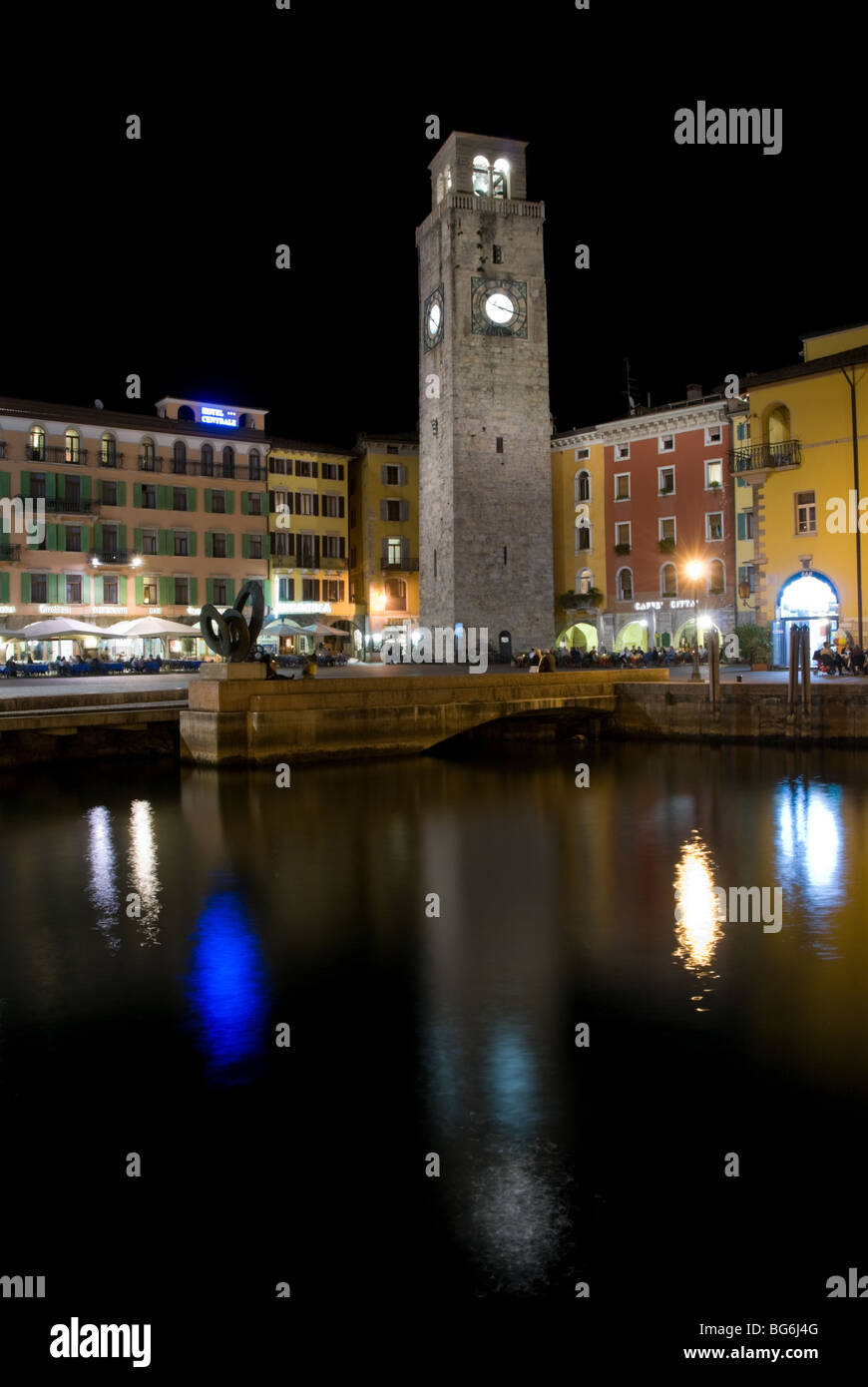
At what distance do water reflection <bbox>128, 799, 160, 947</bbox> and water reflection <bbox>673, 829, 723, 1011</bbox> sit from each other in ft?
15.1

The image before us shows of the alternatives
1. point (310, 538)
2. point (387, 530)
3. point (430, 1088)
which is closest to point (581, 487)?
point (387, 530)

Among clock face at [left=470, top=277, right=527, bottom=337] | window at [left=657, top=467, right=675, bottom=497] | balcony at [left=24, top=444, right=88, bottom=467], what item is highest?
clock face at [left=470, top=277, right=527, bottom=337]

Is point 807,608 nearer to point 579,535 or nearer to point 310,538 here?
point 579,535

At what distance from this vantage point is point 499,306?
42156 mm

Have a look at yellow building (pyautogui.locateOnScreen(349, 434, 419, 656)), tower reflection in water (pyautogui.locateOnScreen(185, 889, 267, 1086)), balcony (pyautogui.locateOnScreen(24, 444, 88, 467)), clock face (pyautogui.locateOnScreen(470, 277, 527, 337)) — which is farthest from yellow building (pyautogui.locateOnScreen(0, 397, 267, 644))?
tower reflection in water (pyautogui.locateOnScreen(185, 889, 267, 1086))

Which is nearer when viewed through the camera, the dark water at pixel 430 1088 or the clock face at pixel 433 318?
the dark water at pixel 430 1088

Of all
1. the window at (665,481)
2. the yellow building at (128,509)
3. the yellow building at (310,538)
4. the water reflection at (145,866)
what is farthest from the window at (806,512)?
the yellow building at (128,509)

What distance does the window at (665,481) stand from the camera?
41.0 metres

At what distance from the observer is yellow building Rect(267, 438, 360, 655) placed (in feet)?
167

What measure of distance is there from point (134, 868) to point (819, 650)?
21.4m

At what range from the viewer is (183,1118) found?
609 cm

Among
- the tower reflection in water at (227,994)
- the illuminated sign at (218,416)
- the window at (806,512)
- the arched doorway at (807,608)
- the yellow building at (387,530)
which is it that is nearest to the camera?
the tower reflection in water at (227,994)

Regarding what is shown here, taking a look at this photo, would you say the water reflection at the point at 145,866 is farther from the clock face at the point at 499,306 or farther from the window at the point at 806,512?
the clock face at the point at 499,306

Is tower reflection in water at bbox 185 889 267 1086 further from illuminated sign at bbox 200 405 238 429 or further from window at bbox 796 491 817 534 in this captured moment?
illuminated sign at bbox 200 405 238 429
